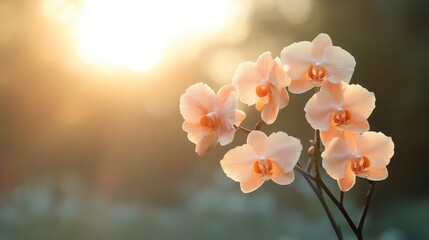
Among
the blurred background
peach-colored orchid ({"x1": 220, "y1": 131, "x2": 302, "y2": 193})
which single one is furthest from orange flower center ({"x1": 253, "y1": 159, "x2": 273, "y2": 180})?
the blurred background

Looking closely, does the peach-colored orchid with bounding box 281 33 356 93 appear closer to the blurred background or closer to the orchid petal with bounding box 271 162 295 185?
the orchid petal with bounding box 271 162 295 185

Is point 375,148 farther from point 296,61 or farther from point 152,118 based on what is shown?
point 152,118

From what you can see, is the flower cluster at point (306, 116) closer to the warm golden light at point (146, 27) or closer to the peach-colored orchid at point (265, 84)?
the peach-colored orchid at point (265, 84)

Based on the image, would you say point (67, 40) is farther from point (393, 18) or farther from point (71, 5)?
point (393, 18)

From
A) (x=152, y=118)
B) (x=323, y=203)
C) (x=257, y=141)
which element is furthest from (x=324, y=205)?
(x=152, y=118)

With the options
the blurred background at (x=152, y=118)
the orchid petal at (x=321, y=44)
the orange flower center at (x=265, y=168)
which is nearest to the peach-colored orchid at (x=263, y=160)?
the orange flower center at (x=265, y=168)

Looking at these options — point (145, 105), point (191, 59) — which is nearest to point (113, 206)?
point (145, 105)

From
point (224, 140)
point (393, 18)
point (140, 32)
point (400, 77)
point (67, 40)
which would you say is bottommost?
point (400, 77)
